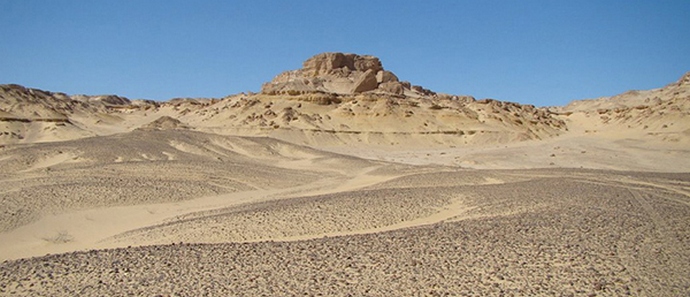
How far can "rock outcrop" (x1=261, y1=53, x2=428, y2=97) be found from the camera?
6226 centimetres

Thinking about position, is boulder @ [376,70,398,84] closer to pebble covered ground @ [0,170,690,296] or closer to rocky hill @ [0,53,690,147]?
rocky hill @ [0,53,690,147]

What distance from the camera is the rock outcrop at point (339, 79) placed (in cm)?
6226

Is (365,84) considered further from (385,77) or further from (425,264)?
(425,264)

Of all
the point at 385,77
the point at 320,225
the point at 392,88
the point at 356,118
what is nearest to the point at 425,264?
the point at 320,225

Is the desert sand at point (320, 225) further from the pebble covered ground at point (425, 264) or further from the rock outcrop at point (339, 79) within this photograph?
the rock outcrop at point (339, 79)

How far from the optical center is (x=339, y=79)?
7275cm

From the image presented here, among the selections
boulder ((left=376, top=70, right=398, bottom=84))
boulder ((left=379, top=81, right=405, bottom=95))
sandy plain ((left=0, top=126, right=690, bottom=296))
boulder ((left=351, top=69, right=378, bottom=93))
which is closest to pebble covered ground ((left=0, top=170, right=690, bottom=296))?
sandy plain ((left=0, top=126, right=690, bottom=296))

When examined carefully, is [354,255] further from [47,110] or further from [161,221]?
[47,110]

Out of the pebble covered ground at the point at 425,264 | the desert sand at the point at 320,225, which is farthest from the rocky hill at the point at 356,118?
the pebble covered ground at the point at 425,264

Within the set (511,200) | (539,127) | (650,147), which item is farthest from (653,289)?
(539,127)

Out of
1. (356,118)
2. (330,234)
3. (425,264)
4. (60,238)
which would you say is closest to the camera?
(425,264)

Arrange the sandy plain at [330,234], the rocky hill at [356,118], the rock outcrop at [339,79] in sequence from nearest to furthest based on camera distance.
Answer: the sandy plain at [330,234] < the rocky hill at [356,118] < the rock outcrop at [339,79]

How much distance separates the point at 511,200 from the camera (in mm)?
13344

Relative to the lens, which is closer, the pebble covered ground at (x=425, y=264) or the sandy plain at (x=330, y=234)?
the pebble covered ground at (x=425, y=264)
